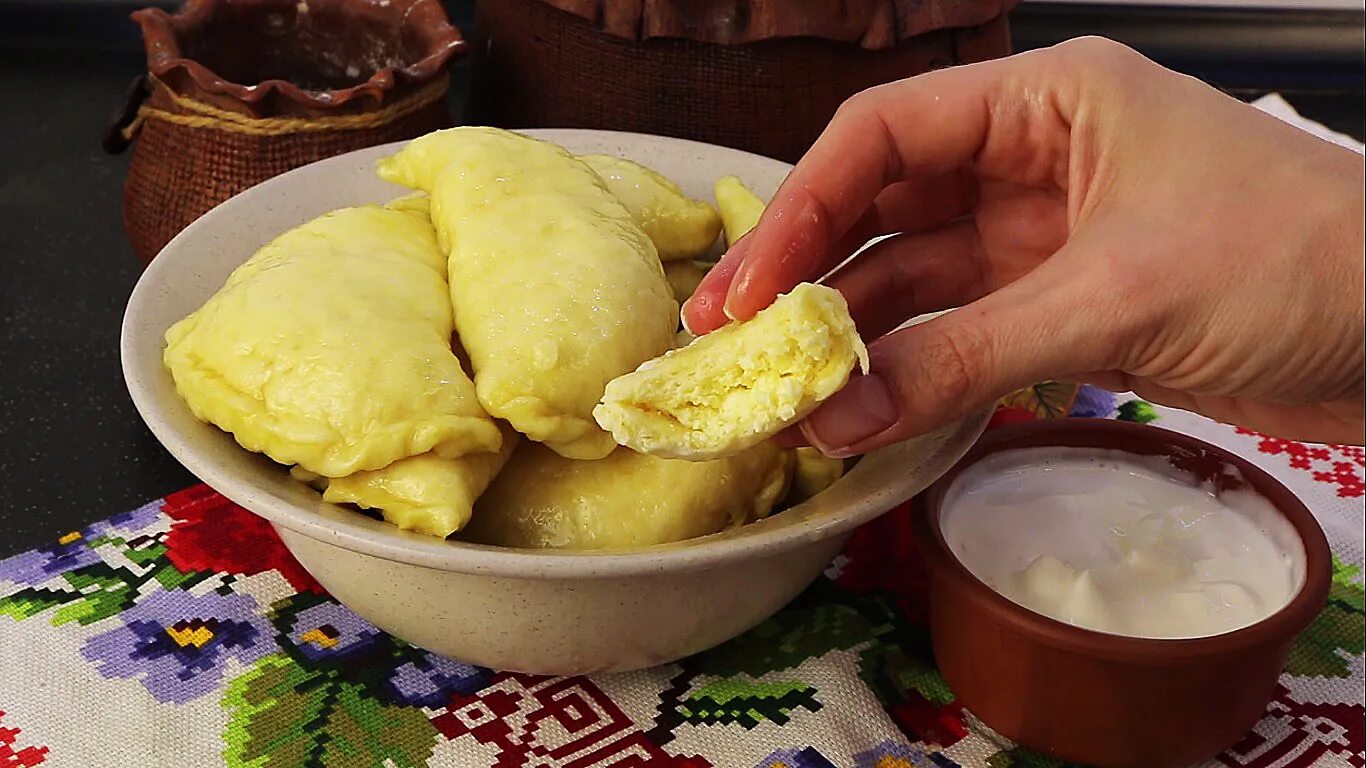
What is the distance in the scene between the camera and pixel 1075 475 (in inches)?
33.9

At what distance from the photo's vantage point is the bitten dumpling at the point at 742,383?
2.02 feet

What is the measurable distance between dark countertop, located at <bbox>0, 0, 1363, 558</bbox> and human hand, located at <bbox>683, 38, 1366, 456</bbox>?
1.67 feet

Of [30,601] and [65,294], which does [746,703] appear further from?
[65,294]

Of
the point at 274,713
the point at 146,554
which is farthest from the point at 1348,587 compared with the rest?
the point at 146,554

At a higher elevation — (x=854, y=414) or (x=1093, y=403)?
(x=854, y=414)

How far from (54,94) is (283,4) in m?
0.53

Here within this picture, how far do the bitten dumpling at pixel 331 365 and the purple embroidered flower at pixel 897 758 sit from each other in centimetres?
28

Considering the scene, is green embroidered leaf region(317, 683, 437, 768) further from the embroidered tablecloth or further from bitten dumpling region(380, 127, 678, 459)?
bitten dumpling region(380, 127, 678, 459)

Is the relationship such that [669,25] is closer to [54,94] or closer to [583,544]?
[583,544]

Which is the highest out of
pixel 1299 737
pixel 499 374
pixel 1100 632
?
pixel 499 374

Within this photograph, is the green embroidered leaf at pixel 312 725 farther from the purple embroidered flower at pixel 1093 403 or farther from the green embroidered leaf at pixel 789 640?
the purple embroidered flower at pixel 1093 403

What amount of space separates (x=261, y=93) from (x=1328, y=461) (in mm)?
885

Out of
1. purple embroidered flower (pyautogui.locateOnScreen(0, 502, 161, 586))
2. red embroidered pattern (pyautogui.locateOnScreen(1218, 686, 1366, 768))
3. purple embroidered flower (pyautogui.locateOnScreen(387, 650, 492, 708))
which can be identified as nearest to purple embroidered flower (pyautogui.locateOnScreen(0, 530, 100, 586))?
purple embroidered flower (pyautogui.locateOnScreen(0, 502, 161, 586))

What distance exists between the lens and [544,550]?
70 cm
